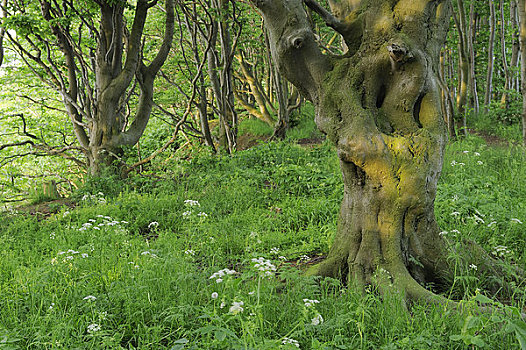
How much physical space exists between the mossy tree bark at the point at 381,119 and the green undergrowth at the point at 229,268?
1.23ft

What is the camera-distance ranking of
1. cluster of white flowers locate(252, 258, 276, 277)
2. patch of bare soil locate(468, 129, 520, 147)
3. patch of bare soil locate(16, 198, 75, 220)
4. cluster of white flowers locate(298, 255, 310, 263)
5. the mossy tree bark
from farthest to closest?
patch of bare soil locate(468, 129, 520, 147) < patch of bare soil locate(16, 198, 75, 220) < cluster of white flowers locate(298, 255, 310, 263) < the mossy tree bark < cluster of white flowers locate(252, 258, 276, 277)

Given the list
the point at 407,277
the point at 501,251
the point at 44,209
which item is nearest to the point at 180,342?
the point at 407,277

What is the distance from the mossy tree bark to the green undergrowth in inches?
14.7

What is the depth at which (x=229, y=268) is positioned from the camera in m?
3.87

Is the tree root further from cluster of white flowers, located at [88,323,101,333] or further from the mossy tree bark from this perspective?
cluster of white flowers, located at [88,323,101,333]

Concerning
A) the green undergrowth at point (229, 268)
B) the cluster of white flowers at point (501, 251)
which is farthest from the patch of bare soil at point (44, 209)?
the cluster of white flowers at point (501, 251)

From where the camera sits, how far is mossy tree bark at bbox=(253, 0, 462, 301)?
3.24 m

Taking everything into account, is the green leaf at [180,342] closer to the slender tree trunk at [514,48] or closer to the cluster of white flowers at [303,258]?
the cluster of white flowers at [303,258]

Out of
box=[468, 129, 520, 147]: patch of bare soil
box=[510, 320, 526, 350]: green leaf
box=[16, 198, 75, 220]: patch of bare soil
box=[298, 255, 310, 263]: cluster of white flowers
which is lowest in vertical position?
box=[298, 255, 310, 263]: cluster of white flowers

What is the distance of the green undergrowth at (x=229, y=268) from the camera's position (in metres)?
2.40

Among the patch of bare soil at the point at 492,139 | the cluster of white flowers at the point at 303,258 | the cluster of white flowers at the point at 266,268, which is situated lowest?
the cluster of white flowers at the point at 303,258

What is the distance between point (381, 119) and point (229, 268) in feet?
6.65

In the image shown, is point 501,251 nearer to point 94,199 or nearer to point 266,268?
point 266,268

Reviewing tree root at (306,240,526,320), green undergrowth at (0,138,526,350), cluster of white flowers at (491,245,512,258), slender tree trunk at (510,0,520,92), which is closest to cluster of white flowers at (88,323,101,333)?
green undergrowth at (0,138,526,350)
